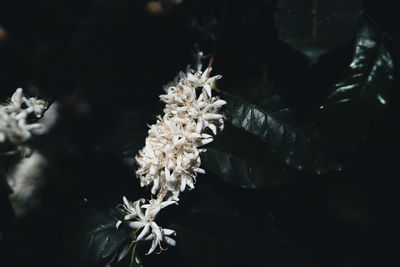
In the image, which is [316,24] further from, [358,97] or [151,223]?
[151,223]

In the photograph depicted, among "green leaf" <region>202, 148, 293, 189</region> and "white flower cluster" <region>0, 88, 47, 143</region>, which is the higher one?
"white flower cluster" <region>0, 88, 47, 143</region>

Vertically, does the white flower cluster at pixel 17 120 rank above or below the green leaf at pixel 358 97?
below

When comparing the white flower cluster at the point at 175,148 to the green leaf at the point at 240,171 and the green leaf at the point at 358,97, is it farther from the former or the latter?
the green leaf at the point at 358,97

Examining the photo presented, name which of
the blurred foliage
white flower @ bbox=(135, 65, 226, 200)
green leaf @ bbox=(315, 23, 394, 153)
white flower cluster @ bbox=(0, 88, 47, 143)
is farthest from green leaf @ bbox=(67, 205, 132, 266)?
green leaf @ bbox=(315, 23, 394, 153)

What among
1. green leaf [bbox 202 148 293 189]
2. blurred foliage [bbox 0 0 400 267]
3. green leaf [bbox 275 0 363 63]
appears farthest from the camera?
green leaf [bbox 202 148 293 189]

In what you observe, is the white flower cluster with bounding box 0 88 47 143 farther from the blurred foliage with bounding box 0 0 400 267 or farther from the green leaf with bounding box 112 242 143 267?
the green leaf with bounding box 112 242 143 267

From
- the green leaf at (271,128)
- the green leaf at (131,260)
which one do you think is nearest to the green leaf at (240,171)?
the green leaf at (271,128)

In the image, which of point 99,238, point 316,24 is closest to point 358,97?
point 316,24
